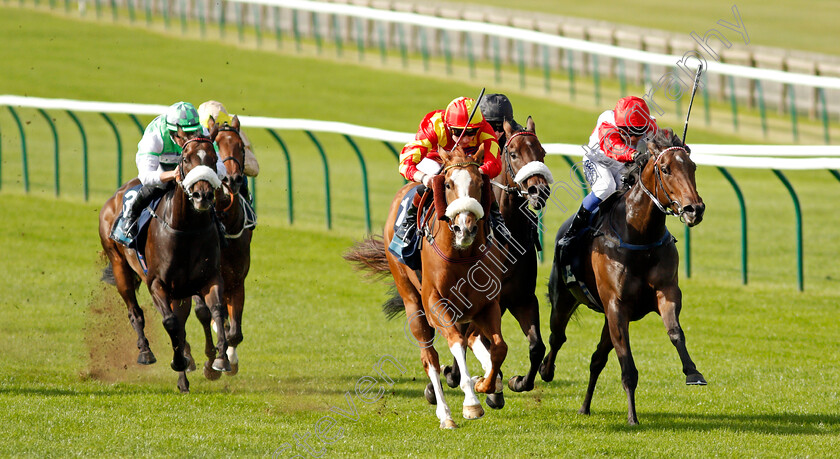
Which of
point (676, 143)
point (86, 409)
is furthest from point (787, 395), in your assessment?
point (86, 409)

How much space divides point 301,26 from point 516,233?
23.8m

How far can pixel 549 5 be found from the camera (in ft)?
121

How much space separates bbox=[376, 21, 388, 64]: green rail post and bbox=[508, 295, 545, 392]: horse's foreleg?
63.8 feet

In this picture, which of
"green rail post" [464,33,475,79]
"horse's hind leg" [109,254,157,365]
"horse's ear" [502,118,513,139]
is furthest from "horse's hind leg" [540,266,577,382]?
"green rail post" [464,33,475,79]

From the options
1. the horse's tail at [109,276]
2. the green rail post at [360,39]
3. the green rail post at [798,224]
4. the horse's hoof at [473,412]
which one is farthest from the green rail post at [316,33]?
the horse's hoof at [473,412]

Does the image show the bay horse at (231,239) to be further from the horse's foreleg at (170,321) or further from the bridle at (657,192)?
the bridle at (657,192)

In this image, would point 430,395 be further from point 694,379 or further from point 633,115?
point 633,115

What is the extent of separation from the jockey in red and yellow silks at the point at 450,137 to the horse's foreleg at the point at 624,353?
3.45ft

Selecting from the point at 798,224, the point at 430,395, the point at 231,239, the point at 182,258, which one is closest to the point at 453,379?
the point at 430,395

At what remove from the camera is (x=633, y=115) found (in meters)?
6.91

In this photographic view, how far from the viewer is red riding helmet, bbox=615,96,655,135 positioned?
22.7 feet

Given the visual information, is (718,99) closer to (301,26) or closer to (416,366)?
(301,26)

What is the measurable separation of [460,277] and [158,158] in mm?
2526

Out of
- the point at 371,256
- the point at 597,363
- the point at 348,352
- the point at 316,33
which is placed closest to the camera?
the point at 597,363
